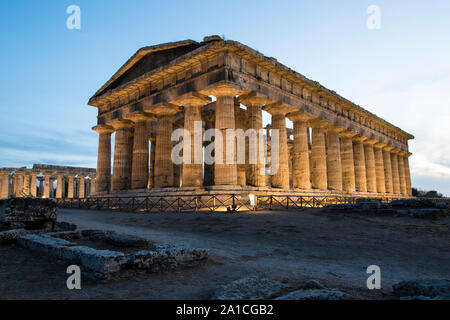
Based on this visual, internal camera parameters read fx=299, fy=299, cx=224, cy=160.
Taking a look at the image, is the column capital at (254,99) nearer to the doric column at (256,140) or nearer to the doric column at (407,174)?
the doric column at (256,140)

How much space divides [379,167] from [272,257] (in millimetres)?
36503

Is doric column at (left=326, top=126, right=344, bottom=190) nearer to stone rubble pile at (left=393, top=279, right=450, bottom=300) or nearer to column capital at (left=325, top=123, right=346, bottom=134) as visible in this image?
column capital at (left=325, top=123, right=346, bottom=134)

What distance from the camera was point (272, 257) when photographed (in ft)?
24.9

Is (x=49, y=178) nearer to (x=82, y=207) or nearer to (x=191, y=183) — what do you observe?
(x=82, y=207)

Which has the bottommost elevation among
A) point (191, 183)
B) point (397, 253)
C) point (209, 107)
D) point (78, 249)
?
point (397, 253)

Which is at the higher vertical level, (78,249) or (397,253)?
(78,249)

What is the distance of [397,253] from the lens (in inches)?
335

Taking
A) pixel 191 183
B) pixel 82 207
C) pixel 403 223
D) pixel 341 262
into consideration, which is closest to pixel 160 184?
pixel 191 183

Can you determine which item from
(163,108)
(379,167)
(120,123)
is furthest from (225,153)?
(379,167)

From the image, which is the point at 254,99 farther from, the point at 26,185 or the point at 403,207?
the point at 26,185

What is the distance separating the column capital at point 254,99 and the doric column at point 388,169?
26262mm

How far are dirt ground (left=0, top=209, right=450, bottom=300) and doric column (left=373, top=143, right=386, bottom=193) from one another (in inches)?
1012

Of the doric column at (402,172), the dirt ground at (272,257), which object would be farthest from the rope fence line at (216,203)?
the doric column at (402,172)
